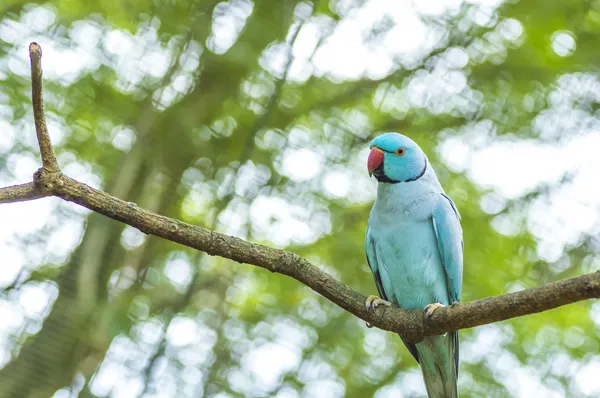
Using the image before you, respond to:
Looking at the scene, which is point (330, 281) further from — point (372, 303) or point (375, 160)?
point (375, 160)

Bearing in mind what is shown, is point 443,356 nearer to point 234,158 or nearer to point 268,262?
point 268,262

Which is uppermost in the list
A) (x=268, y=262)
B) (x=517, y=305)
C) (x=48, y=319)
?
(x=517, y=305)

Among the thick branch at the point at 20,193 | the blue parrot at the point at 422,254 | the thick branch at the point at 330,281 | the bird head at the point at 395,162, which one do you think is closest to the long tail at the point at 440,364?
the blue parrot at the point at 422,254

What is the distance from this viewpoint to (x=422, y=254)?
12.0 feet

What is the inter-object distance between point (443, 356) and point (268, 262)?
1519 millimetres

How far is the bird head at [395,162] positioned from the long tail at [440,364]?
0.96 meters

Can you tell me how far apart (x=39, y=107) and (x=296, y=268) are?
Answer: 1159mm

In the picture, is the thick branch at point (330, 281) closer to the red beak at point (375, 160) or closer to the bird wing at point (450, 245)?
the bird wing at point (450, 245)

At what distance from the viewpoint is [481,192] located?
552cm

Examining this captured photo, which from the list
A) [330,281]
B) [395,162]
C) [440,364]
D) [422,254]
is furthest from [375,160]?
[330,281]

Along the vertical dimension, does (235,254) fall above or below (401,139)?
above

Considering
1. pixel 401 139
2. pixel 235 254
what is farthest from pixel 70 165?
pixel 235 254

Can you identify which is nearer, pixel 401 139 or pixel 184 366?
pixel 401 139

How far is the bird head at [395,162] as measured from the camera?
385cm
